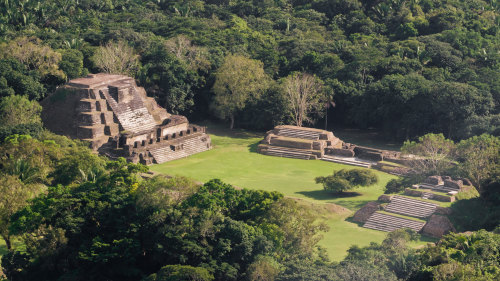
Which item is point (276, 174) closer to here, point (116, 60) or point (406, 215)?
point (406, 215)

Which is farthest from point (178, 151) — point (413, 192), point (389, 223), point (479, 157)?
point (479, 157)

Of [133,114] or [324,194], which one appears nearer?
[324,194]

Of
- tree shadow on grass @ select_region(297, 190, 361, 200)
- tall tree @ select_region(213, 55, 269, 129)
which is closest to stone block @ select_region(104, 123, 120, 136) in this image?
tall tree @ select_region(213, 55, 269, 129)

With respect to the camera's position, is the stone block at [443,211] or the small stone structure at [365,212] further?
the small stone structure at [365,212]

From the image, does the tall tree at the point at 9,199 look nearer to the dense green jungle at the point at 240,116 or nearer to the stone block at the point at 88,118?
the dense green jungle at the point at 240,116

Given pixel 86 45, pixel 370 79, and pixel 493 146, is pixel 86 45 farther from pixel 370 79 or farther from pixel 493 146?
pixel 493 146

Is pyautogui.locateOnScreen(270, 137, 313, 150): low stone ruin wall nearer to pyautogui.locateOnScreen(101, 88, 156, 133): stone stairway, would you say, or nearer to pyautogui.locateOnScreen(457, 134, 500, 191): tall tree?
pyautogui.locateOnScreen(101, 88, 156, 133): stone stairway

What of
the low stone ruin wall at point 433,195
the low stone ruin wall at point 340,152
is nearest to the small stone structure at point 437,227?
the low stone ruin wall at point 433,195

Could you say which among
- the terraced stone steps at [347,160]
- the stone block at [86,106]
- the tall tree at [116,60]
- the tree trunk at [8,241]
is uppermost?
the tall tree at [116,60]
